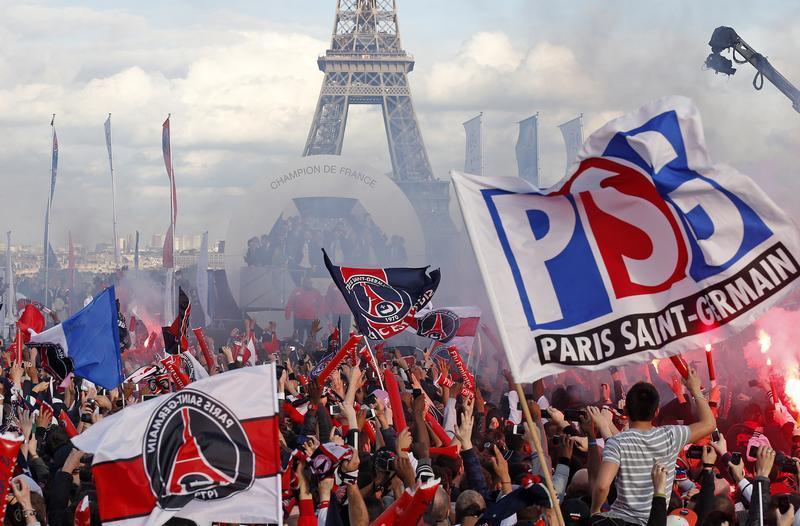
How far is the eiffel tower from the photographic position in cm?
7206

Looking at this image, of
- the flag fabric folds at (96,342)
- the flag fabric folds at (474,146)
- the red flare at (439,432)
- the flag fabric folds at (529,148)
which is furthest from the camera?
the flag fabric folds at (474,146)

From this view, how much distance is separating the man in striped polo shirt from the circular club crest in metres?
1.89

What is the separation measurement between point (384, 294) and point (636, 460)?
7969 millimetres

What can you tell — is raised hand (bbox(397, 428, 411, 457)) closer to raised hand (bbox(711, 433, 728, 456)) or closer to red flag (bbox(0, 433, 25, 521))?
raised hand (bbox(711, 433, 728, 456))

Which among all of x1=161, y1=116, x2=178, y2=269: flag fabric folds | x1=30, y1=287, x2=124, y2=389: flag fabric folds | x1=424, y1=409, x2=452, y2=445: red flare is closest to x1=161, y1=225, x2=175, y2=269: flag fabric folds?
x1=161, y1=116, x2=178, y2=269: flag fabric folds

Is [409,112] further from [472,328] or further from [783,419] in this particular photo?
[783,419]

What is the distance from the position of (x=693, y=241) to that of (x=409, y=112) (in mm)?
68020

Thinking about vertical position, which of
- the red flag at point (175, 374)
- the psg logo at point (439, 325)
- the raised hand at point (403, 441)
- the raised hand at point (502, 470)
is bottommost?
the raised hand at point (502, 470)

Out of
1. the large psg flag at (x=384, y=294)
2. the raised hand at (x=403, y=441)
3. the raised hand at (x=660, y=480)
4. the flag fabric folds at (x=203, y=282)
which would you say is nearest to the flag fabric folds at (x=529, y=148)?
the flag fabric folds at (x=203, y=282)

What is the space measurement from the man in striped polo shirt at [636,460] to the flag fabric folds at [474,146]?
44.5 m

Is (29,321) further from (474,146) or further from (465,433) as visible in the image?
(474,146)

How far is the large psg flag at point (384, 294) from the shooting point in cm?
1270

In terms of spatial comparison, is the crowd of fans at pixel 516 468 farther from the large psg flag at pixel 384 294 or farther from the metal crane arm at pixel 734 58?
the metal crane arm at pixel 734 58

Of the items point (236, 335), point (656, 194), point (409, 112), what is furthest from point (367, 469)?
point (409, 112)
